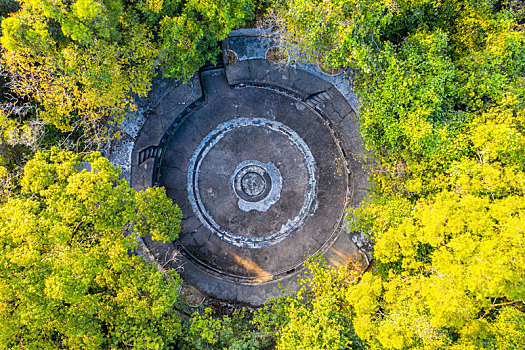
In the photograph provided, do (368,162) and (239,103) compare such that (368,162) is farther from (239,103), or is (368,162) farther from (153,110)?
(153,110)

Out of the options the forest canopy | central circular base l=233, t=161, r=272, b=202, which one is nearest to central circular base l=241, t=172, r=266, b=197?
central circular base l=233, t=161, r=272, b=202

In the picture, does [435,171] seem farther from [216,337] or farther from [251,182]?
[216,337]

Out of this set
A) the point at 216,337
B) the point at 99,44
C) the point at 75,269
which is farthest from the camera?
the point at 216,337

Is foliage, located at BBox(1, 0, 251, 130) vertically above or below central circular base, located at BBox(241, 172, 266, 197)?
above

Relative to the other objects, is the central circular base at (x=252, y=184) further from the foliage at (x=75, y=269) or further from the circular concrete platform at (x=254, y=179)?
the foliage at (x=75, y=269)

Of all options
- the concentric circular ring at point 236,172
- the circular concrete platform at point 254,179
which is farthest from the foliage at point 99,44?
the concentric circular ring at point 236,172

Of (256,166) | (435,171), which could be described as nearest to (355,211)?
(435,171)

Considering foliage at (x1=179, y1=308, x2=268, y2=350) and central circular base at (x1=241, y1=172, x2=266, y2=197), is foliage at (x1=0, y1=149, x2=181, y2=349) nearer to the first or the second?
foliage at (x1=179, y1=308, x2=268, y2=350)
